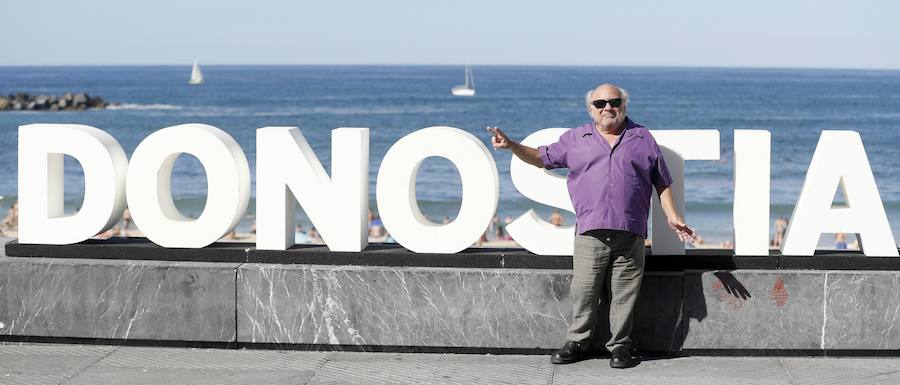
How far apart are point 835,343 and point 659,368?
107 cm

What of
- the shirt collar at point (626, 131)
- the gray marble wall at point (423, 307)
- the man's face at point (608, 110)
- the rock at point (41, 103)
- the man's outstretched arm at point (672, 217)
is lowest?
the gray marble wall at point (423, 307)

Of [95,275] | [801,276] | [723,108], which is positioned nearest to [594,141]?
[801,276]

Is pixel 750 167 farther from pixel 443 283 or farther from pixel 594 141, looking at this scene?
pixel 443 283

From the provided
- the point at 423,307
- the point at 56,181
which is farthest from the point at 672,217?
the point at 56,181

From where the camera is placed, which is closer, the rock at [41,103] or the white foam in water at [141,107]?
the rock at [41,103]

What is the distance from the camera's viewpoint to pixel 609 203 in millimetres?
6520

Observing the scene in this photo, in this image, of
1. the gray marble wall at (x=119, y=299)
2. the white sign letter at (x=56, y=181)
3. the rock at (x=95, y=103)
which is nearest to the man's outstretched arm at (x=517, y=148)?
the gray marble wall at (x=119, y=299)

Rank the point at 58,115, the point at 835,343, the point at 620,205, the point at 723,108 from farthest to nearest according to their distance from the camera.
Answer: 1. the point at 723,108
2. the point at 58,115
3. the point at 835,343
4. the point at 620,205

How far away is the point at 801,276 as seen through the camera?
22.6 ft

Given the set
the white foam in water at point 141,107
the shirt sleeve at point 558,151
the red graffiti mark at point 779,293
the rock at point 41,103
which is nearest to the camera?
the shirt sleeve at point 558,151

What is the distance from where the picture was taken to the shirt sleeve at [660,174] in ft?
21.7

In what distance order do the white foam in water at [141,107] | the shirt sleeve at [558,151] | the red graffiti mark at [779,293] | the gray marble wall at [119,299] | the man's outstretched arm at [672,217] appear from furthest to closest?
the white foam in water at [141,107] → the gray marble wall at [119,299] → the red graffiti mark at [779,293] → the shirt sleeve at [558,151] → the man's outstretched arm at [672,217]

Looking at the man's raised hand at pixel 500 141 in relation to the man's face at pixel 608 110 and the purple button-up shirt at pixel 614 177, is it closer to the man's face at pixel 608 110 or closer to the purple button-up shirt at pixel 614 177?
the purple button-up shirt at pixel 614 177

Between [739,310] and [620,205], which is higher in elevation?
[620,205]
